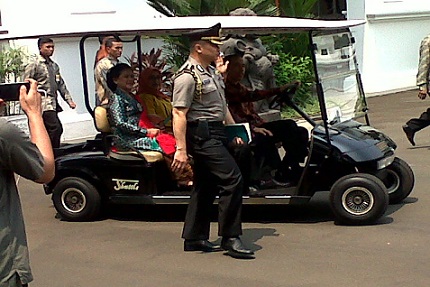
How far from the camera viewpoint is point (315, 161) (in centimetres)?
702

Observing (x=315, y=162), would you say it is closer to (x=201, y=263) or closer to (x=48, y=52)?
(x=201, y=263)

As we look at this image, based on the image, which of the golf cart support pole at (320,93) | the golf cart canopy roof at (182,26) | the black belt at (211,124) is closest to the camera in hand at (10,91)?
the black belt at (211,124)

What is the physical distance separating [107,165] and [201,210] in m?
1.33

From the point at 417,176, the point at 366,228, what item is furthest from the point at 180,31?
→ the point at 417,176

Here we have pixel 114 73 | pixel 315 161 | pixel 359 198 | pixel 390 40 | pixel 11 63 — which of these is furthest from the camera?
pixel 390 40

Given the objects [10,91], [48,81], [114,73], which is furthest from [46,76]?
[10,91]

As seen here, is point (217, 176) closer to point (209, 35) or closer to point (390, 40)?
point (209, 35)

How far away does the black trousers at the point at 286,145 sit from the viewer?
7.38 m

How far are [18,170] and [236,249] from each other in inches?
126

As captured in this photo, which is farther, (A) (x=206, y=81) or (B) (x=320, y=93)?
(B) (x=320, y=93)

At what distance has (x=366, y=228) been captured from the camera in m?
6.92

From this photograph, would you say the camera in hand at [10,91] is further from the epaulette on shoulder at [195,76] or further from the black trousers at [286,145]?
the black trousers at [286,145]

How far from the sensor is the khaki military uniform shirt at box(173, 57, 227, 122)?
20.8ft

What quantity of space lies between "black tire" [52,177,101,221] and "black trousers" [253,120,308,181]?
1.51 meters
